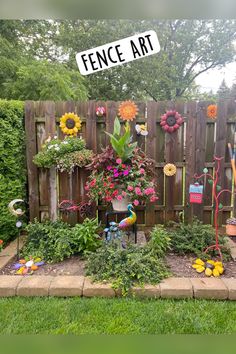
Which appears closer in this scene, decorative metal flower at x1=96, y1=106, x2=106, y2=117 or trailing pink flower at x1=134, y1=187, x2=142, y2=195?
trailing pink flower at x1=134, y1=187, x2=142, y2=195

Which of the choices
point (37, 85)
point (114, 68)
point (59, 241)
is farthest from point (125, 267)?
point (114, 68)

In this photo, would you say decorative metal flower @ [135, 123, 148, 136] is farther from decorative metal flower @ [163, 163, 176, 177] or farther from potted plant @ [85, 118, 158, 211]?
decorative metal flower @ [163, 163, 176, 177]

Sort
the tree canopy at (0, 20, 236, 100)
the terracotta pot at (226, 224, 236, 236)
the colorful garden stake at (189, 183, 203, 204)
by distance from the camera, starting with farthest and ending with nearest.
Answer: the tree canopy at (0, 20, 236, 100)
the colorful garden stake at (189, 183, 203, 204)
the terracotta pot at (226, 224, 236, 236)

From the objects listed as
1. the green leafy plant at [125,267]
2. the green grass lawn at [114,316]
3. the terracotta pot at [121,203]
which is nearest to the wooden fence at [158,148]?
the terracotta pot at [121,203]

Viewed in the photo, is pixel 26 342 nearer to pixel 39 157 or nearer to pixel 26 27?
pixel 39 157

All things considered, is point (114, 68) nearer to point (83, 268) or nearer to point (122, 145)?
point (122, 145)

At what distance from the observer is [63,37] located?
10.7 metres

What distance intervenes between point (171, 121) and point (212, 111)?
473mm

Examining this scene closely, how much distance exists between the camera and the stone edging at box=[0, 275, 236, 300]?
6.30 feet

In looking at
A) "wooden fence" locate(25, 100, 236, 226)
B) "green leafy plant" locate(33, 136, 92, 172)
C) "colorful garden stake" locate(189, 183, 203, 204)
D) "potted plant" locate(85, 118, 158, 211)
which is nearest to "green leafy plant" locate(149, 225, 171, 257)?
"potted plant" locate(85, 118, 158, 211)

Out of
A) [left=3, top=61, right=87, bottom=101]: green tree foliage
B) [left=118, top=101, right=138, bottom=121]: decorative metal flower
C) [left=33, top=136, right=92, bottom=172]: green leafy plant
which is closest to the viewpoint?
[left=33, top=136, right=92, bottom=172]: green leafy plant

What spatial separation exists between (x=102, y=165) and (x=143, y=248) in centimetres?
93

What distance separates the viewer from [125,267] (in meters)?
2.08

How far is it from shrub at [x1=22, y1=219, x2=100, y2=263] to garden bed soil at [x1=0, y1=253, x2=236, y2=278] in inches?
3.3
